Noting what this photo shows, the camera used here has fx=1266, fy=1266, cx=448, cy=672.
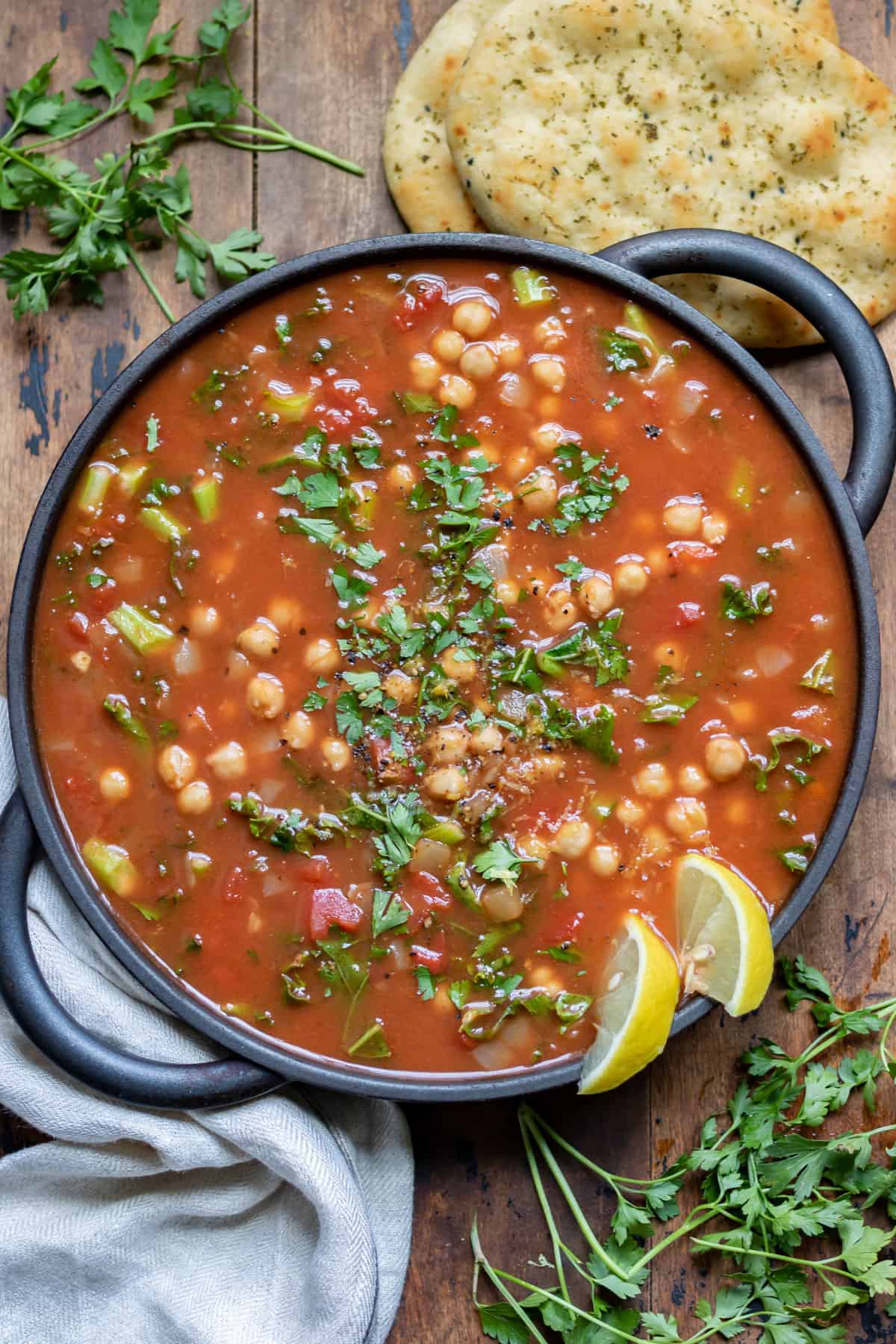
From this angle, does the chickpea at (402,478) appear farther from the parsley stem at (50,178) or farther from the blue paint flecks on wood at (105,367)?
the parsley stem at (50,178)

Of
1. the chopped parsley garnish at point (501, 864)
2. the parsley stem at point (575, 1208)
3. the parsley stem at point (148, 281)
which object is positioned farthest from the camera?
the parsley stem at point (148, 281)

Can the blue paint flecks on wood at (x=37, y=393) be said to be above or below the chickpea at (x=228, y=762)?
above

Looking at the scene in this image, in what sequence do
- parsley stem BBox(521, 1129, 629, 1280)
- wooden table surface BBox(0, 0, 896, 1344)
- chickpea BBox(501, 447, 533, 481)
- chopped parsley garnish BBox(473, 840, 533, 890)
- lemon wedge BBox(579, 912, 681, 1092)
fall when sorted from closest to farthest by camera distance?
lemon wedge BBox(579, 912, 681, 1092), chopped parsley garnish BBox(473, 840, 533, 890), chickpea BBox(501, 447, 533, 481), parsley stem BBox(521, 1129, 629, 1280), wooden table surface BBox(0, 0, 896, 1344)

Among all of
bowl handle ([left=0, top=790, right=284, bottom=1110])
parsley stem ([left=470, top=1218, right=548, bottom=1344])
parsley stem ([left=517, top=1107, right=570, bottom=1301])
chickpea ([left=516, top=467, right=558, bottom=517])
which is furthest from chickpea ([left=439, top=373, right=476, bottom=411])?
parsley stem ([left=470, top=1218, right=548, bottom=1344])

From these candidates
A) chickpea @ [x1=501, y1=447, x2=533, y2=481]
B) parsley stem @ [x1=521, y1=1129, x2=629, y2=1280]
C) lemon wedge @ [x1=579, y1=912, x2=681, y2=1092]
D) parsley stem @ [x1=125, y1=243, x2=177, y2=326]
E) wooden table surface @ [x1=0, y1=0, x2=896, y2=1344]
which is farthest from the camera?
parsley stem @ [x1=125, y1=243, x2=177, y2=326]

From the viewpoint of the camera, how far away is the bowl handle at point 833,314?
3.11 meters

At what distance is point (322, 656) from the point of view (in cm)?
312

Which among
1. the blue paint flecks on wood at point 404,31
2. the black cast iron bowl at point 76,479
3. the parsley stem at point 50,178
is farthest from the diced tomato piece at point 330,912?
the blue paint flecks on wood at point 404,31

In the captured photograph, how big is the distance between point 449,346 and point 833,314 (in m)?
0.95

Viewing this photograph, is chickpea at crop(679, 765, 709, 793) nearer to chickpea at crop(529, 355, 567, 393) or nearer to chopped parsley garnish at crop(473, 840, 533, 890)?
chopped parsley garnish at crop(473, 840, 533, 890)

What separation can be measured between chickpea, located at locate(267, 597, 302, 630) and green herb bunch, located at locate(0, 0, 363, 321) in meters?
1.00

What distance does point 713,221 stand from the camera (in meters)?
3.42

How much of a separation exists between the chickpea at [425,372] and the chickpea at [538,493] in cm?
34

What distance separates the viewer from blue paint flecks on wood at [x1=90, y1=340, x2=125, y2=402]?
359 cm
